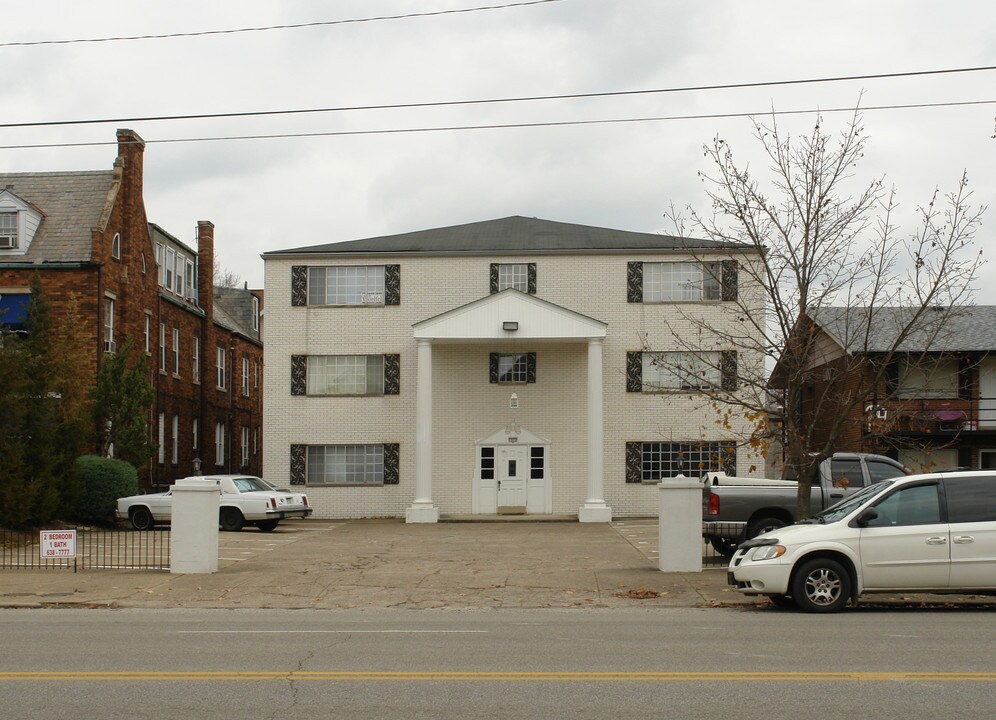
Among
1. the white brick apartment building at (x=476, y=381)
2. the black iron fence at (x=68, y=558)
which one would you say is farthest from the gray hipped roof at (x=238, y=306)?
the black iron fence at (x=68, y=558)

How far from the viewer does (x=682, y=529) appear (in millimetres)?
18938

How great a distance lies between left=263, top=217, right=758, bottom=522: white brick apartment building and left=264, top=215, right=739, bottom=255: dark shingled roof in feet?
0.32

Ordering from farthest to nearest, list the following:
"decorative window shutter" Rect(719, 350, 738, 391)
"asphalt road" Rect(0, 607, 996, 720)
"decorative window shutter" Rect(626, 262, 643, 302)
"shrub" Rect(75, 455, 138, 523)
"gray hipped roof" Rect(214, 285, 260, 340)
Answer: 1. "gray hipped roof" Rect(214, 285, 260, 340)
2. "decorative window shutter" Rect(626, 262, 643, 302)
3. "shrub" Rect(75, 455, 138, 523)
4. "decorative window shutter" Rect(719, 350, 738, 391)
5. "asphalt road" Rect(0, 607, 996, 720)

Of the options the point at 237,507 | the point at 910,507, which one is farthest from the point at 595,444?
the point at 910,507

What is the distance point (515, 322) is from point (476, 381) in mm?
3119

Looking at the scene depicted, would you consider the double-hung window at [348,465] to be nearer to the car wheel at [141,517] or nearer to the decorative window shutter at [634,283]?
the car wheel at [141,517]

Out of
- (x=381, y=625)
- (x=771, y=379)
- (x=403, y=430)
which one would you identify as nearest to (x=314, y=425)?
(x=403, y=430)

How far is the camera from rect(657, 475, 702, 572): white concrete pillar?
18844 mm

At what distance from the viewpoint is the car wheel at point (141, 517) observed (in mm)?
29953

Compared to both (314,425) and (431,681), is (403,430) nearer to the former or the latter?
(314,425)

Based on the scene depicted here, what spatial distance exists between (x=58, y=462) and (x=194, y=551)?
31.8 ft

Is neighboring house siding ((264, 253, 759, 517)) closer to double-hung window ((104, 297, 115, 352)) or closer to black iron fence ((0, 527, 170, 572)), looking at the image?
double-hung window ((104, 297, 115, 352))

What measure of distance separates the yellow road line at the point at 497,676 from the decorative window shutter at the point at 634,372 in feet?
86.8

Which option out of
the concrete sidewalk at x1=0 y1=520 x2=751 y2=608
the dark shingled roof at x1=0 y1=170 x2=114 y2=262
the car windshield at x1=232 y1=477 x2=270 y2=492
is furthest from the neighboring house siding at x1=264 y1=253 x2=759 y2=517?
the concrete sidewalk at x1=0 y1=520 x2=751 y2=608
